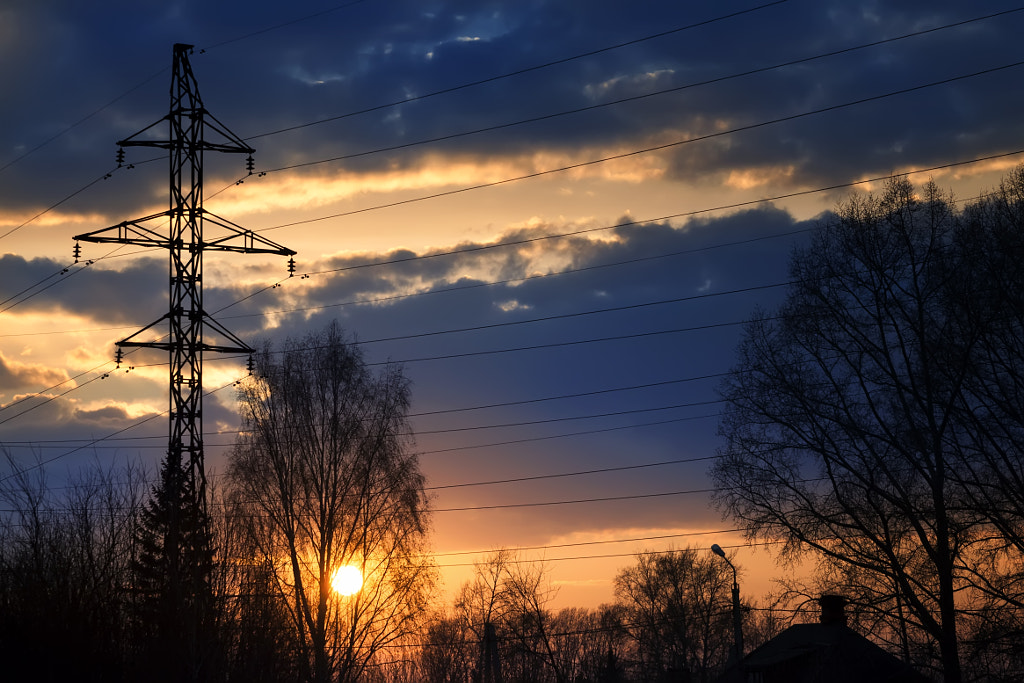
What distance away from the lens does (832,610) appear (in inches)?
1544

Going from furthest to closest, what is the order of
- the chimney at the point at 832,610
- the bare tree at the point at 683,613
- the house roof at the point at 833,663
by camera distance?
the bare tree at the point at 683,613 → the chimney at the point at 832,610 → the house roof at the point at 833,663

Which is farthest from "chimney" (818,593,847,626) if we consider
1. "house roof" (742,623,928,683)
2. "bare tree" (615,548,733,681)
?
"bare tree" (615,548,733,681)

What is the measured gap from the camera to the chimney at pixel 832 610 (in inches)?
1533

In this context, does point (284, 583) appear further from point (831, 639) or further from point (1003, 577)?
point (1003, 577)

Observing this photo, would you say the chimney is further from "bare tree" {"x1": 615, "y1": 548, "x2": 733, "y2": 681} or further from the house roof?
"bare tree" {"x1": 615, "y1": 548, "x2": 733, "y2": 681}

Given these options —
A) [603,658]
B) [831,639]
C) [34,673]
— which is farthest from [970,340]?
[34,673]

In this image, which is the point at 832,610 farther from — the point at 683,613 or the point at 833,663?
the point at 683,613

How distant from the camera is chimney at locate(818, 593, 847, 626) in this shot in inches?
1533

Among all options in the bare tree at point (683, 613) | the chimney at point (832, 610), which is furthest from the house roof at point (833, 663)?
the bare tree at point (683, 613)

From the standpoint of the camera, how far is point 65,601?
3262cm

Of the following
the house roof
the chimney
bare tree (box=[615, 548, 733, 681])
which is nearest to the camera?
the house roof

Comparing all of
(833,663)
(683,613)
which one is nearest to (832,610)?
(833,663)

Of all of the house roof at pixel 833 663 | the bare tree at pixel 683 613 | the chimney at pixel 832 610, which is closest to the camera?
the house roof at pixel 833 663

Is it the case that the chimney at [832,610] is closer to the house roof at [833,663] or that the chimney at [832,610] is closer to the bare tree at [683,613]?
the house roof at [833,663]
